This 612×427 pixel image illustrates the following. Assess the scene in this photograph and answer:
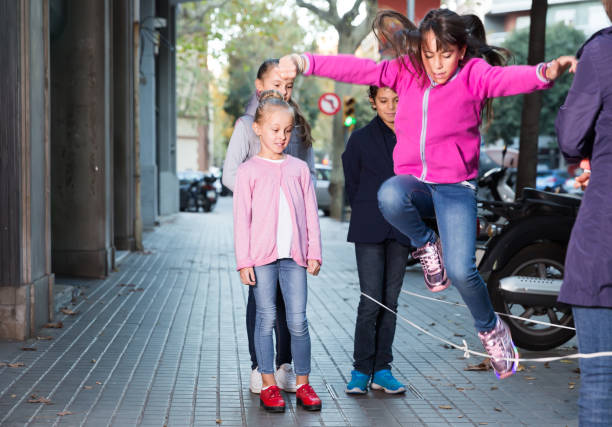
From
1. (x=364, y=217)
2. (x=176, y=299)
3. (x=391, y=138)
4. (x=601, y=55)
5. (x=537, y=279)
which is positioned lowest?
(x=176, y=299)

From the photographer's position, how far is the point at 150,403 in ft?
17.7

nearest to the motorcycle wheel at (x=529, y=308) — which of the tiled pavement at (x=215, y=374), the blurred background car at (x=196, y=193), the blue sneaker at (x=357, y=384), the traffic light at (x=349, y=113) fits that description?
the tiled pavement at (x=215, y=374)

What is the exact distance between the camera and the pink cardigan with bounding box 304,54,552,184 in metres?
4.36

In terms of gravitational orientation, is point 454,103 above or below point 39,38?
below

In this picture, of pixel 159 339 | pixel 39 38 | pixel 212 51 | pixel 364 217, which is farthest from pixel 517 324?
pixel 212 51

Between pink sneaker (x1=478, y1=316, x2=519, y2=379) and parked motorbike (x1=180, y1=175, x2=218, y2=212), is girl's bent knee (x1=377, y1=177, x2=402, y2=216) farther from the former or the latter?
parked motorbike (x1=180, y1=175, x2=218, y2=212)

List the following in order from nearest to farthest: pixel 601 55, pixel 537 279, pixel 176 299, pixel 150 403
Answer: pixel 601 55 → pixel 150 403 → pixel 537 279 → pixel 176 299

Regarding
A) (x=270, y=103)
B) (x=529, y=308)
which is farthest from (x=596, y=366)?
(x=529, y=308)

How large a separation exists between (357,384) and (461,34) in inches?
94.7

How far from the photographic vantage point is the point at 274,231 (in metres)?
5.08

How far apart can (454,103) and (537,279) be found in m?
2.73

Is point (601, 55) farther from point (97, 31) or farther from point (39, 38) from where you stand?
point (97, 31)

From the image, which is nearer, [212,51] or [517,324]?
[517,324]

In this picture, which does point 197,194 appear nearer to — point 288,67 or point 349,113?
point 349,113
